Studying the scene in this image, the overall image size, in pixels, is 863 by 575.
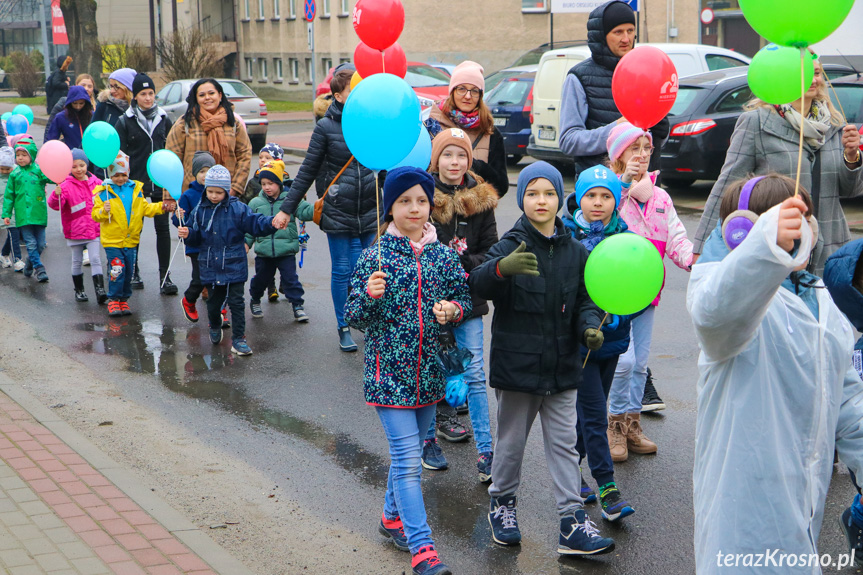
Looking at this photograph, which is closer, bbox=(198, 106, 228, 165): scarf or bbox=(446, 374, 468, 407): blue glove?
bbox=(446, 374, 468, 407): blue glove

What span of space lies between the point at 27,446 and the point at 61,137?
666 centimetres

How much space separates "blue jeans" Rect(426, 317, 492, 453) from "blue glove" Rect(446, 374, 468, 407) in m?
0.58

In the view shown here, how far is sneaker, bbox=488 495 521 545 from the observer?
440cm

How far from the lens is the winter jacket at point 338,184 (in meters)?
7.04

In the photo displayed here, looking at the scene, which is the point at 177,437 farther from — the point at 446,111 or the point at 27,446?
the point at 446,111

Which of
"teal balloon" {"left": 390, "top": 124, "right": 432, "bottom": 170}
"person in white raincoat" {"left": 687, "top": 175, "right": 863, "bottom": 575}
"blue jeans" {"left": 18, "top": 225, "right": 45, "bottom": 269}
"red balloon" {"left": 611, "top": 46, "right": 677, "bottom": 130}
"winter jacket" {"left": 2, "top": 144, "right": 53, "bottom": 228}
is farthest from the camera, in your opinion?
"blue jeans" {"left": 18, "top": 225, "right": 45, "bottom": 269}

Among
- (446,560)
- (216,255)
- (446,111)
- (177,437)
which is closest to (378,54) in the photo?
(446,111)

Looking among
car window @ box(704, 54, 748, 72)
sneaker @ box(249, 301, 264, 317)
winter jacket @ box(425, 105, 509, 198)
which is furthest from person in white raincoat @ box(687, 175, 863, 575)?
car window @ box(704, 54, 748, 72)

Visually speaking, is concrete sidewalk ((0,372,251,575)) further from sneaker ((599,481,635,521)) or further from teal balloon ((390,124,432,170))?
teal balloon ((390,124,432,170))

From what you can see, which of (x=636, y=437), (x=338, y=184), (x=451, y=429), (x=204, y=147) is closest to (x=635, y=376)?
(x=636, y=437)

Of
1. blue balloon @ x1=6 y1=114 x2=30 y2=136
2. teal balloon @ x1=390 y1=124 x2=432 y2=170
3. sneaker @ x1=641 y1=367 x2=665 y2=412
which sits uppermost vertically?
blue balloon @ x1=6 y1=114 x2=30 y2=136

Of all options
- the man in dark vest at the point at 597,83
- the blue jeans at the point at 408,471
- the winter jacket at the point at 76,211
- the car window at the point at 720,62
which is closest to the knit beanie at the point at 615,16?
the man in dark vest at the point at 597,83

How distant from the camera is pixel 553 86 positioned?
15570 mm

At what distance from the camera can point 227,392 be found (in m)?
6.79
